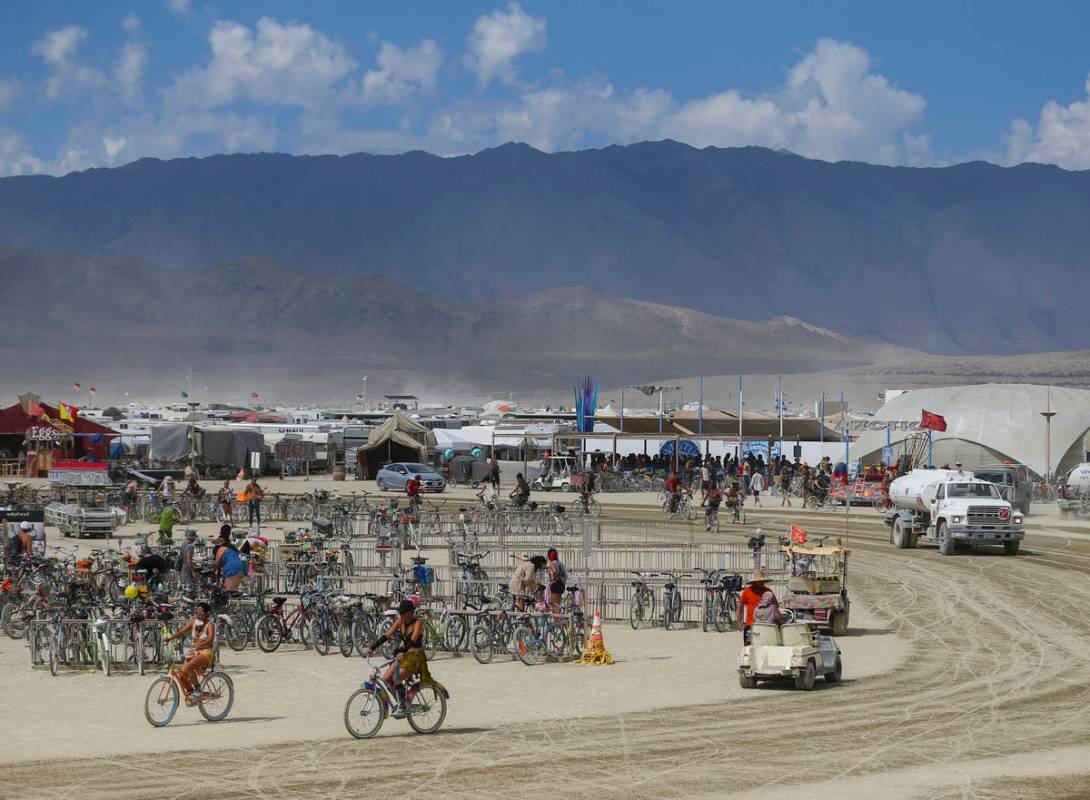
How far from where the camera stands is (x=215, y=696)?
1738 centimetres

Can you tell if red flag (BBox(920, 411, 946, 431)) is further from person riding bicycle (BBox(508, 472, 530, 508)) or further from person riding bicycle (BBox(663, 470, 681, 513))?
person riding bicycle (BBox(508, 472, 530, 508))

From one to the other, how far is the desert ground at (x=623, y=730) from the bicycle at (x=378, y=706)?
215mm

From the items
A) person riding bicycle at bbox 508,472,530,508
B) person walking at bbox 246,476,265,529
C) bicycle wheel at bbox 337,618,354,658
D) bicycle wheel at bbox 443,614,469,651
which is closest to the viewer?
bicycle wheel at bbox 337,618,354,658

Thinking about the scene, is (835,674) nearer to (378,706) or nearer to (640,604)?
(640,604)

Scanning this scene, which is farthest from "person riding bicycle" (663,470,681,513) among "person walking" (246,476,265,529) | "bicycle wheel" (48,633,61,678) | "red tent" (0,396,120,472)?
"red tent" (0,396,120,472)

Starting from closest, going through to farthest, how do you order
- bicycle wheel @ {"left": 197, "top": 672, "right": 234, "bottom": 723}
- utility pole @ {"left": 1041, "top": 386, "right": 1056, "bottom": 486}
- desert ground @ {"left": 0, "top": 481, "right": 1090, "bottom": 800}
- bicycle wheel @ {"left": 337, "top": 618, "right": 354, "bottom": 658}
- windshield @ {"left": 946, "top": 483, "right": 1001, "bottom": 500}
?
desert ground @ {"left": 0, "top": 481, "right": 1090, "bottom": 800} < bicycle wheel @ {"left": 197, "top": 672, "right": 234, "bottom": 723} < bicycle wheel @ {"left": 337, "top": 618, "right": 354, "bottom": 658} < windshield @ {"left": 946, "top": 483, "right": 1001, "bottom": 500} < utility pole @ {"left": 1041, "top": 386, "right": 1056, "bottom": 486}

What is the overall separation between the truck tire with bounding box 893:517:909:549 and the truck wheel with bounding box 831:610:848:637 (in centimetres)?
1588

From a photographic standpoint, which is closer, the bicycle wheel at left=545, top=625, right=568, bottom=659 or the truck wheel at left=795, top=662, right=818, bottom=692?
the truck wheel at left=795, top=662, right=818, bottom=692

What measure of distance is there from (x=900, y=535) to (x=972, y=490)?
230cm

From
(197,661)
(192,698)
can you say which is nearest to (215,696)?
(192,698)

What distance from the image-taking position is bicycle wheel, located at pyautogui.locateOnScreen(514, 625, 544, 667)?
21625 mm

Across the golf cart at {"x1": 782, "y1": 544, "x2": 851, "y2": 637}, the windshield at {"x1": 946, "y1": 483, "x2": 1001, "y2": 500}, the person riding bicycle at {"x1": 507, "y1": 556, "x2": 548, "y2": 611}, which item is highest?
the windshield at {"x1": 946, "y1": 483, "x2": 1001, "y2": 500}

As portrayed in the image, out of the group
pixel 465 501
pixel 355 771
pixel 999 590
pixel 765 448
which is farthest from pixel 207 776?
pixel 765 448

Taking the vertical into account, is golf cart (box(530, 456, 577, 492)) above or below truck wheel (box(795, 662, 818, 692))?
above
